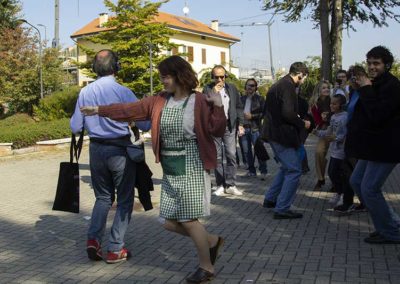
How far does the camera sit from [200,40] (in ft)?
191

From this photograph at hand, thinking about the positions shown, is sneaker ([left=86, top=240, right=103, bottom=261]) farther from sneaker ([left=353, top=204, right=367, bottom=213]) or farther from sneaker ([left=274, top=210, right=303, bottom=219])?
sneaker ([left=353, top=204, right=367, bottom=213])

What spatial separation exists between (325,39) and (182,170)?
15081 millimetres

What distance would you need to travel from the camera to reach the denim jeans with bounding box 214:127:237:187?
8.19 meters

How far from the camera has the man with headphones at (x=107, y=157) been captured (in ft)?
15.8

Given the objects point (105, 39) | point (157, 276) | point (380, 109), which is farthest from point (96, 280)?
point (105, 39)

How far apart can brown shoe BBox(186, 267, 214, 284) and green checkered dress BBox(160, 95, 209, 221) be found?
449mm

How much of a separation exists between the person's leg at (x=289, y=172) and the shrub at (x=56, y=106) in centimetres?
2109

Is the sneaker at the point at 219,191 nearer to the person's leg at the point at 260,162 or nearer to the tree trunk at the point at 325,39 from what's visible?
the person's leg at the point at 260,162

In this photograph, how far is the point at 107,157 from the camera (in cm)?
481

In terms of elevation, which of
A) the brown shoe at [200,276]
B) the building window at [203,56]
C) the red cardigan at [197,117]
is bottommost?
the brown shoe at [200,276]

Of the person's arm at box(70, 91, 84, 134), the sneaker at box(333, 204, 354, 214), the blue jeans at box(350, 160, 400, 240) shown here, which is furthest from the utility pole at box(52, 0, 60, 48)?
the blue jeans at box(350, 160, 400, 240)

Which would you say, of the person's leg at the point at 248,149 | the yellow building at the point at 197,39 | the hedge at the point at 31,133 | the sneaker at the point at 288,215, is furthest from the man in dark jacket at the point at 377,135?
the yellow building at the point at 197,39

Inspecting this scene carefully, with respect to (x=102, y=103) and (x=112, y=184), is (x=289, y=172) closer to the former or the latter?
(x=112, y=184)

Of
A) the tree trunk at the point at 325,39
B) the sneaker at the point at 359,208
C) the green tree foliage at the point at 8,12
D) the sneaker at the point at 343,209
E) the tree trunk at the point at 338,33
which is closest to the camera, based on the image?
the sneaker at the point at 343,209
